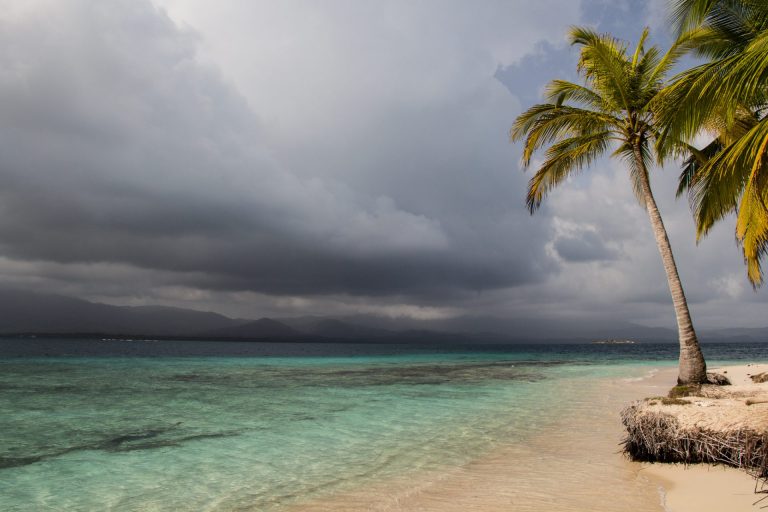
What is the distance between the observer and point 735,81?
7.27 metres

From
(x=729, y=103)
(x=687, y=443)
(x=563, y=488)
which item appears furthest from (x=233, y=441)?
(x=729, y=103)

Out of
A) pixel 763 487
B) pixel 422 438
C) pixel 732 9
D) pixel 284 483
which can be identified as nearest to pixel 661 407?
pixel 763 487

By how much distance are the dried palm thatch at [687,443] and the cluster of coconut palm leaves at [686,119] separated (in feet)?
13.0

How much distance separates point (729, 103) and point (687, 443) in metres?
5.83

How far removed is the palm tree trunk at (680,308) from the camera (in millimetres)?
11312

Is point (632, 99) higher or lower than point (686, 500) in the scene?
higher

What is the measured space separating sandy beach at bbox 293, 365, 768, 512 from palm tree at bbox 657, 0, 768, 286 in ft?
14.6

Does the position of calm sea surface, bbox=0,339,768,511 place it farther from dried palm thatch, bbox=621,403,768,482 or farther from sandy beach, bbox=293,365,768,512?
dried palm thatch, bbox=621,403,768,482

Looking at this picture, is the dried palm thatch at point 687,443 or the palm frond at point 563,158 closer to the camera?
the dried palm thatch at point 687,443

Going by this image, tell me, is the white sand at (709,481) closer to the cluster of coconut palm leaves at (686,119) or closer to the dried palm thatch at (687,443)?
the dried palm thatch at (687,443)

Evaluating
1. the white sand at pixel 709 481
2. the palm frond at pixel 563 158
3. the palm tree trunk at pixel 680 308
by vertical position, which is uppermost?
the palm frond at pixel 563 158

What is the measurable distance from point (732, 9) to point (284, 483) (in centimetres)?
1322

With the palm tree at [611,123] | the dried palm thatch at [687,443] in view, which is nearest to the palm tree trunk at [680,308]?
the palm tree at [611,123]

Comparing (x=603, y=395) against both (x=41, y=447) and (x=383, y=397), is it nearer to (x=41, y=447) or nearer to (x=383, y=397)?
(x=383, y=397)
